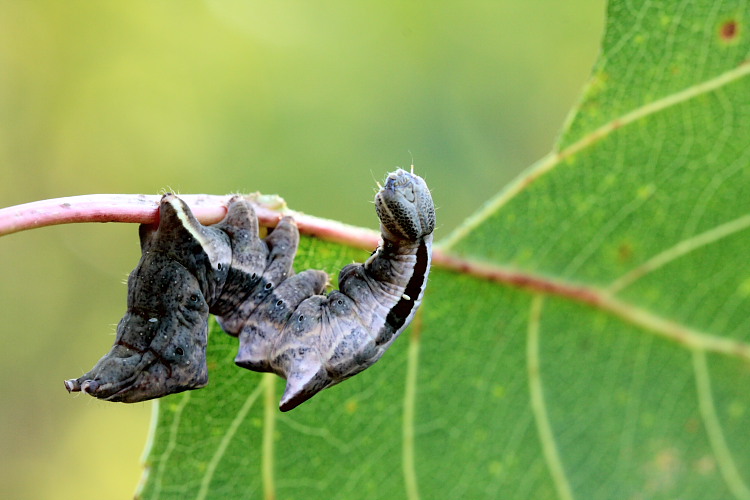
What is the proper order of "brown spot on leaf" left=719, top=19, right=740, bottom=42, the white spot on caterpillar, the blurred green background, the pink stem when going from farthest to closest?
the blurred green background
"brown spot on leaf" left=719, top=19, right=740, bottom=42
the white spot on caterpillar
the pink stem

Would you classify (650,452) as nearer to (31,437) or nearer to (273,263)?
(273,263)

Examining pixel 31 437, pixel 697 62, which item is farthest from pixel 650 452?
pixel 31 437

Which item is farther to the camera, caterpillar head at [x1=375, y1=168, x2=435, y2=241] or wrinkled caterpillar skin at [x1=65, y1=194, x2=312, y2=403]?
caterpillar head at [x1=375, y1=168, x2=435, y2=241]

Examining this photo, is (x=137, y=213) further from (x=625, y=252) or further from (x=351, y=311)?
(x=625, y=252)

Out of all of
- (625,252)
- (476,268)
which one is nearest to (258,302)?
(476,268)

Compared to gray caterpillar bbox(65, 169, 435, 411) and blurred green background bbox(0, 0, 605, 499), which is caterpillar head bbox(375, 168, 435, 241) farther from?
blurred green background bbox(0, 0, 605, 499)

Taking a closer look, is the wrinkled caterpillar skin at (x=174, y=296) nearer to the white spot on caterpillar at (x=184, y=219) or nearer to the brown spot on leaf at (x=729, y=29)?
the white spot on caterpillar at (x=184, y=219)

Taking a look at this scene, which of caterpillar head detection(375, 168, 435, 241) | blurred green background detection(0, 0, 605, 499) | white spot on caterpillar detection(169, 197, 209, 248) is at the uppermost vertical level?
white spot on caterpillar detection(169, 197, 209, 248)

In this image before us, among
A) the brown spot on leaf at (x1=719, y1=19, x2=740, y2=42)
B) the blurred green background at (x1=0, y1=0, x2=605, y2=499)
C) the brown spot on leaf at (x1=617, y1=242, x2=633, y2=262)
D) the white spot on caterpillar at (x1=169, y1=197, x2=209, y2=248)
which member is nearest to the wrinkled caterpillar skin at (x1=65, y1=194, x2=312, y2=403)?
the white spot on caterpillar at (x1=169, y1=197, x2=209, y2=248)

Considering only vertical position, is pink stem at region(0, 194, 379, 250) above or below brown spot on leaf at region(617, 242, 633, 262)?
above
